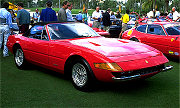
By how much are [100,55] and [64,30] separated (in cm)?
157

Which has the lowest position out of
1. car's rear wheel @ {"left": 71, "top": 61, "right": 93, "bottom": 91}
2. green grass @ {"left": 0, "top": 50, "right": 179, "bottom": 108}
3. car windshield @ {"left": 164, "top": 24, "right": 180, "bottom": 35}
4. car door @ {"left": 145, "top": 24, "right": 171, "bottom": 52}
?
green grass @ {"left": 0, "top": 50, "right": 179, "bottom": 108}

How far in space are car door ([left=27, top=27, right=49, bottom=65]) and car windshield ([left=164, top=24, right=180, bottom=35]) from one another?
4.15 metres

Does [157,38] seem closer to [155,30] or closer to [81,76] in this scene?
[155,30]

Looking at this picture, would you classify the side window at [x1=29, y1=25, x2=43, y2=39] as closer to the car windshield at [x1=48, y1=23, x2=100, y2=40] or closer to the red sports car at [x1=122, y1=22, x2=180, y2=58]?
the car windshield at [x1=48, y1=23, x2=100, y2=40]

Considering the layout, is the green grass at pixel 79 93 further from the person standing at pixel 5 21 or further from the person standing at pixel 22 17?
the person standing at pixel 22 17

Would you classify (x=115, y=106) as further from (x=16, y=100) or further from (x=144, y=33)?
(x=144, y=33)

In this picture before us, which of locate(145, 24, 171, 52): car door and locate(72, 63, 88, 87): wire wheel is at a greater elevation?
locate(145, 24, 171, 52): car door

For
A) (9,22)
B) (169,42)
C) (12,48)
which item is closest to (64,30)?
(12,48)

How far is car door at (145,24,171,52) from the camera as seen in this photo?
23.3 ft

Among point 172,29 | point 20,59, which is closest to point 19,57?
point 20,59

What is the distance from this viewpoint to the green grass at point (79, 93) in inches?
140

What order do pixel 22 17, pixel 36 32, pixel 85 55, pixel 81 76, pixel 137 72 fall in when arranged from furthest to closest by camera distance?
pixel 22 17, pixel 36 32, pixel 81 76, pixel 85 55, pixel 137 72

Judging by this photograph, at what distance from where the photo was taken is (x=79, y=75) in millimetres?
4184

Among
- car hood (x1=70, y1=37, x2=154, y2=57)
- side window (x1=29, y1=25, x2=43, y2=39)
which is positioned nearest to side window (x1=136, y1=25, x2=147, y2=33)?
car hood (x1=70, y1=37, x2=154, y2=57)
